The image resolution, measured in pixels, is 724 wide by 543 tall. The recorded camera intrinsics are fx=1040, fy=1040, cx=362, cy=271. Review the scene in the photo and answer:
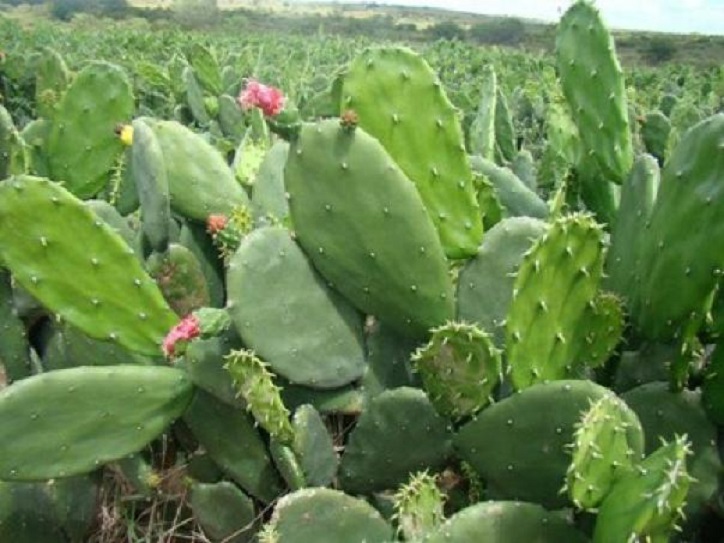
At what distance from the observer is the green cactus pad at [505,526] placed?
132cm

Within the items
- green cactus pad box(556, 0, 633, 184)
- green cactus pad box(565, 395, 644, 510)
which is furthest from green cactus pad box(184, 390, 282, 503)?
green cactus pad box(556, 0, 633, 184)

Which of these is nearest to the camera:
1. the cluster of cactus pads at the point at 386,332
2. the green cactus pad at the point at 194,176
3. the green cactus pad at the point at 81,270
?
the cluster of cactus pads at the point at 386,332

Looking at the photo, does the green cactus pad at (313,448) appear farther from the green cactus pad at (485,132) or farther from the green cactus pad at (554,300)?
the green cactus pad at (485,132)

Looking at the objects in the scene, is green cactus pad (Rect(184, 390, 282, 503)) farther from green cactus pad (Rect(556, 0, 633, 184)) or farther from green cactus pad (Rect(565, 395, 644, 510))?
green cactus pad (Rect(556, 0, 633, 184))

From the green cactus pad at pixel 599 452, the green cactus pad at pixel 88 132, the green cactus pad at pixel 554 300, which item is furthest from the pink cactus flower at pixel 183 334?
the green cactus pad at pixel 88 132

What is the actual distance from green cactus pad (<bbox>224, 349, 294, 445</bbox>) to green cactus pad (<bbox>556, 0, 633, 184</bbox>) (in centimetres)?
74

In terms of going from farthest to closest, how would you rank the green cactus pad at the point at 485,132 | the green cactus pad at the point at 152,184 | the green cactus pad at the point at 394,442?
the green cactus pad at the point at 485,132 < the green cactus pad at the point at 152,184 < the green cactus pad at the point at 394,442

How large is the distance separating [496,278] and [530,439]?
307 mm

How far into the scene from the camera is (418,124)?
5.62 feet

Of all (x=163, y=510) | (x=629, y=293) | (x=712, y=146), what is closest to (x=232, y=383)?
(x=163, y=510)

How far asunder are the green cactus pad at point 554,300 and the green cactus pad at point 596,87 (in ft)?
1.39

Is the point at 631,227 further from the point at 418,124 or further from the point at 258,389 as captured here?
the point at 258,389

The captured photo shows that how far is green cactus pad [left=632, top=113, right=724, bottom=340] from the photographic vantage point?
1.41m

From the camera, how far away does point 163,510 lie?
1.90 meters
